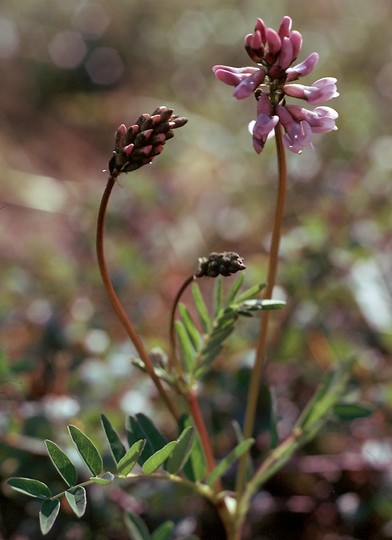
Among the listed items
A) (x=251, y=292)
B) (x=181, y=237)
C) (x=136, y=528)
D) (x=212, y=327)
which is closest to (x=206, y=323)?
(x=212, y=327)

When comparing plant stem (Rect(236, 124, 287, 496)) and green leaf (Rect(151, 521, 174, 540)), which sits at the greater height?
plant stem (Rect(236, 124, 287, 496))

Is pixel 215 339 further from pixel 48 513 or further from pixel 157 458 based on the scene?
pixel 48 513

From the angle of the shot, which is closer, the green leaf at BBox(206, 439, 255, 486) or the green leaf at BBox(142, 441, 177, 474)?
the green leaf at BBox(142, 441, 177, 474)

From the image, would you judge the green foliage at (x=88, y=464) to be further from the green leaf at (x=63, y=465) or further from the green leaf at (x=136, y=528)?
the green leaf at (x=136, y=528)

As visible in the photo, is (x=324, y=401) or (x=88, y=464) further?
(x=324, y=401)

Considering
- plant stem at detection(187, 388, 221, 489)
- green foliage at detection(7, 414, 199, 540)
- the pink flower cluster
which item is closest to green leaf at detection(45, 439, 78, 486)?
green foliage at detection(7, 414, 199, 540)

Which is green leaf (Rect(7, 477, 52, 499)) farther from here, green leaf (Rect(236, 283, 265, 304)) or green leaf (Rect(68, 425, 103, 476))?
green leaf (Rect(236, 283, 265, 304))

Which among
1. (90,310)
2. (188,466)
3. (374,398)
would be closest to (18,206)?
(90,310)
